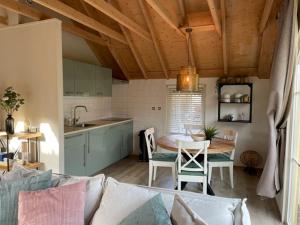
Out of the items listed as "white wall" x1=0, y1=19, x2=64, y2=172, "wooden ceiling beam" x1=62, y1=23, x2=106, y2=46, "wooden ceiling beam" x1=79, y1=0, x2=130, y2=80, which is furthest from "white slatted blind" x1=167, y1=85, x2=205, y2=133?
"white wall" x1=0, y1=19, x2=64, y2=172

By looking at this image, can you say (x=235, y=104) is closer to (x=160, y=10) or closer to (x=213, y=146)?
(x=213, y=146)

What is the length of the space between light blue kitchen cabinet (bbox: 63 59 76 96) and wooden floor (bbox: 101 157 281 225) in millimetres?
1823

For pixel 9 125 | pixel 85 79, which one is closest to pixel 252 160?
pixel 85 79

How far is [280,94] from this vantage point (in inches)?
118

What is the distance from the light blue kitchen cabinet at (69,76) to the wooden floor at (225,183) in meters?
1.82

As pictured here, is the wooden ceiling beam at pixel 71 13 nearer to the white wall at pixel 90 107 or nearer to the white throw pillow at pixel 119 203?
the white wall at pixel 90 107

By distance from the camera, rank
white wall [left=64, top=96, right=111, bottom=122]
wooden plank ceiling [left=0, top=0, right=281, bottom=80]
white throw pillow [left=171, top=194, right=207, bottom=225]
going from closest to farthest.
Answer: white throw pillow [left=171, top=194, right=207, bottom=225] → wooden plank ceiling [left=0, top=0, right=281, bottom=80] → white wall [left=64, top=96, right=111, bottom=122]

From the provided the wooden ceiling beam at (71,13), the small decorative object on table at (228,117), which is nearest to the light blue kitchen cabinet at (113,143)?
the wooden ceiling beam at (71,13)

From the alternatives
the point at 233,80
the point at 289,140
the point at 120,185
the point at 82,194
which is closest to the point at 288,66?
the point at 289,140

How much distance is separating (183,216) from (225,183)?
3.22 metres

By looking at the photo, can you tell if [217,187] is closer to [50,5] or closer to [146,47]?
[146,47]

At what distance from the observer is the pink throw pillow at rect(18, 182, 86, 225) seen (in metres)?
1.56

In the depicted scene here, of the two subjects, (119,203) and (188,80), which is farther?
(188,80)

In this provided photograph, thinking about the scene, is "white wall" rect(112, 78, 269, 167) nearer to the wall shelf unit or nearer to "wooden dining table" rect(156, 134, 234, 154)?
the wall shelf unit
